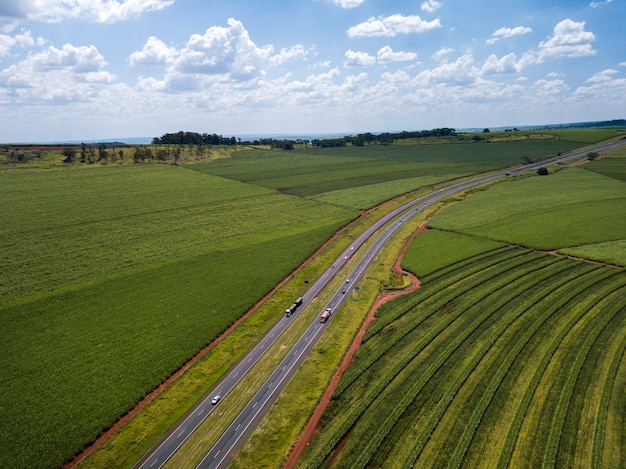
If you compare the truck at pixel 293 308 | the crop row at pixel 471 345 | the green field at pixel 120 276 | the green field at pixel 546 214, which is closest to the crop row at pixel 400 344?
the crop row at pixel 471 345

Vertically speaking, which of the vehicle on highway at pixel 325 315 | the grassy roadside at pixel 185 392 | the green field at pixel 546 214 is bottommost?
the grassy roadside at pixel 185 392

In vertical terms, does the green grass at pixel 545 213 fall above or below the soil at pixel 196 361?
above

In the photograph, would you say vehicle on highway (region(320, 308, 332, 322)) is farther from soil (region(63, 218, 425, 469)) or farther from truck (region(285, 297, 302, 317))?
soil (region(63, 218, 425, 469))

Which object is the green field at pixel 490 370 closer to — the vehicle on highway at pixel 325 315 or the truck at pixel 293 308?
the vehicle on highway at pixel 325 315

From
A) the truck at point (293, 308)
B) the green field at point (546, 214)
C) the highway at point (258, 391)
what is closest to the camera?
the highway at point (258, 391)

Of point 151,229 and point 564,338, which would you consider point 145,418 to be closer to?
point 564,338

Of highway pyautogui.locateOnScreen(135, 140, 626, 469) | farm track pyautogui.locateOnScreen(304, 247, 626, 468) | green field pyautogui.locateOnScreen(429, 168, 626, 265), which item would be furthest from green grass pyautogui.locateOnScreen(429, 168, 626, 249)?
highway pyautogui.locateOnScreen(135, 140, 626, 469)

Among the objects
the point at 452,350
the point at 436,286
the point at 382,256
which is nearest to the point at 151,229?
the point at 382,256

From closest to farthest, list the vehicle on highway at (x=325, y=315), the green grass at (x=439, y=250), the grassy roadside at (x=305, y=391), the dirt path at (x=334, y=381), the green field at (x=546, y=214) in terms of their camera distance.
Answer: the grassy roadside at (x=305, y=391)
the dirt path at (x=334, y=381)
the vehicle on highway at (x=325, y=315)
the green grass at (x=439, y=250)
the green field at (x=546, y=214)
